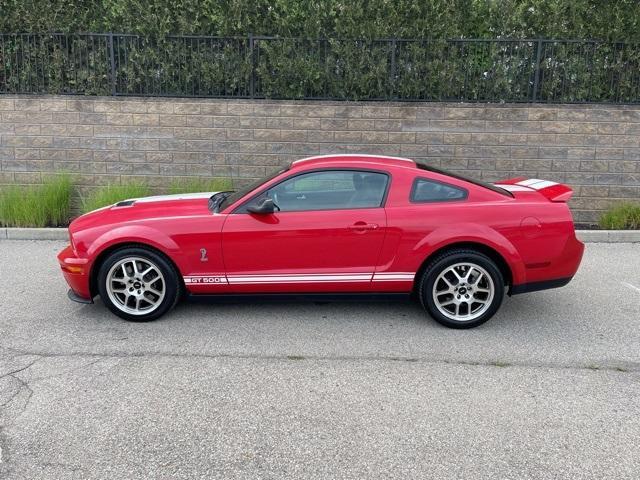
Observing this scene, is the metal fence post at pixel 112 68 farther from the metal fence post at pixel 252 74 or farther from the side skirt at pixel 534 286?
the side skirt at pixel 534 286

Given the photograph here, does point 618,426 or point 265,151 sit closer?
point 618,426

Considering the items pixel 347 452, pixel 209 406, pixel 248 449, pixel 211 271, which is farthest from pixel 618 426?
pixel 211 271

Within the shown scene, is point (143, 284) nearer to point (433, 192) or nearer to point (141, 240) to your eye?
point (141, 240)

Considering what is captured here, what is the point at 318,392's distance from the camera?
388 centimetres

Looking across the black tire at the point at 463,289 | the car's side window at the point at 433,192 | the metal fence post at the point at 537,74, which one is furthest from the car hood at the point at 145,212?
the metal fence post at the point at 537,74

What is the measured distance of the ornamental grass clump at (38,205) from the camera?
8625mm

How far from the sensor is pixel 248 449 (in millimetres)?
3221

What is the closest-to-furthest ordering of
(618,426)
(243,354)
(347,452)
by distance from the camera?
1. (347,452)
2. (618,426)
3. (243,354)

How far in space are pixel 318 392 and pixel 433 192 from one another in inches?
82.6

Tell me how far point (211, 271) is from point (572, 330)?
312 cm

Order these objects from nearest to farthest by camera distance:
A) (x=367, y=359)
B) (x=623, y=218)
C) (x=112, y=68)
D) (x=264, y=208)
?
1. (x=367, y=359)
2. (x=264, y=208)
3. (x=623, y=218)
4. (x=112, y=68)

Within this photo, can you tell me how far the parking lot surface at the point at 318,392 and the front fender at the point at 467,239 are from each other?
2.19 ft

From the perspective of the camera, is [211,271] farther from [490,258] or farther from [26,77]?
[26,77]

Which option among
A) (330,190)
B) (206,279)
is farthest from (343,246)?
(206,279)
